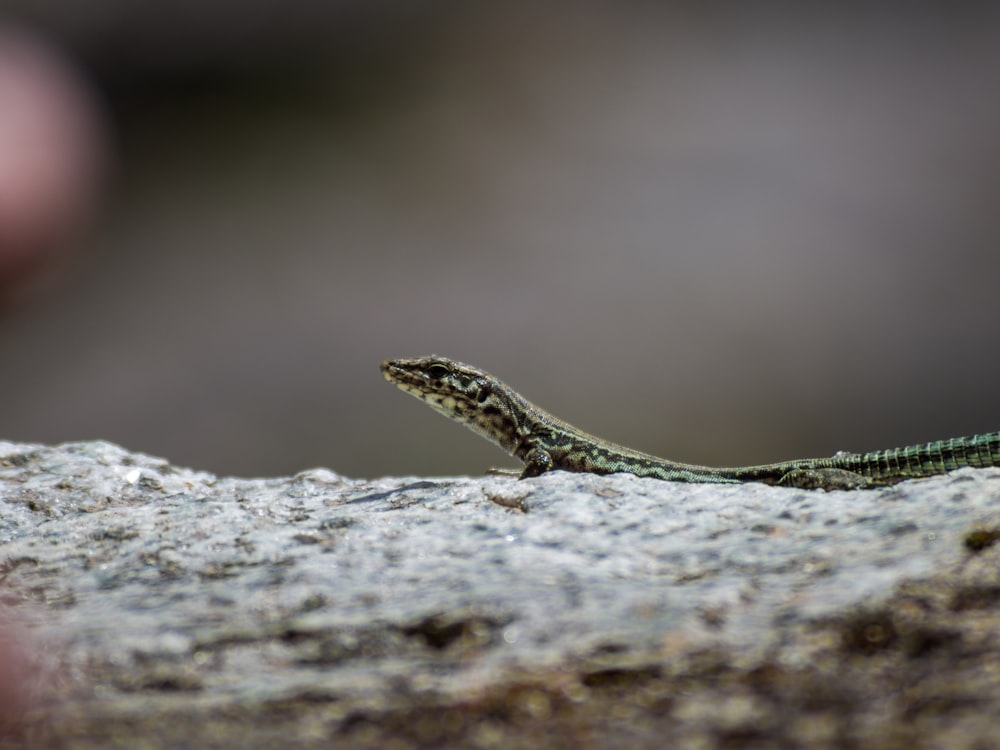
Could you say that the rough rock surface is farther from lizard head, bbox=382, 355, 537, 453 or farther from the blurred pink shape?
lizard head, bbox=382, 355, 537, 453

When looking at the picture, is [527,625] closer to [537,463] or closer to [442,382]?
[537,463]

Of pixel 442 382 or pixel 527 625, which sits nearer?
pixel 527 625

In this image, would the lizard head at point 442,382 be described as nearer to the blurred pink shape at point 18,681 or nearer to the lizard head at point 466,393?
the lizard head at point 466,393

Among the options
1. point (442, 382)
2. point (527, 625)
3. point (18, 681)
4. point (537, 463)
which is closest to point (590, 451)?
point (537, 463)

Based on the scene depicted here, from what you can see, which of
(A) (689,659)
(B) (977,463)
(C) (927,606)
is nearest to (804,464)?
(B) (977,463)

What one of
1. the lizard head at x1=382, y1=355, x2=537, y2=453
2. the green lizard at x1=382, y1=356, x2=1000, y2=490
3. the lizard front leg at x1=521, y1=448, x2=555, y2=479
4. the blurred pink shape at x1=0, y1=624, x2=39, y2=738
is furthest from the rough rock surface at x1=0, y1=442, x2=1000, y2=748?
the lizard head at x1=382, y1=355, x2=537, y2=453

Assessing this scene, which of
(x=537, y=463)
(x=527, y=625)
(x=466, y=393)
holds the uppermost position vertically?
(x=466, y=393)
